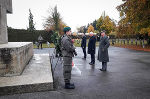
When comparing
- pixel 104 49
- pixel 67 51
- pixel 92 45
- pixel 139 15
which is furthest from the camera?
pixel 139 15

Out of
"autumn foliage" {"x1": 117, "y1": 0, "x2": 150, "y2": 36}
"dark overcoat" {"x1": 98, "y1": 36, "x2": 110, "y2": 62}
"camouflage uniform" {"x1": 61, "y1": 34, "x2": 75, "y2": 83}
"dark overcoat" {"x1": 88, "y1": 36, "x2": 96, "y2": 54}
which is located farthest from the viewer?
"autumn foliage" {"x1": 117, "y1": 0, "x2": 150, "y2": 36}

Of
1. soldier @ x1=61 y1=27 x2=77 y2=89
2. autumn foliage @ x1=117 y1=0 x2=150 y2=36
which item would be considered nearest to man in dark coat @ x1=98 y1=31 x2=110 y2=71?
soldier @ x1=61 y1=27 x2=77 y2=89

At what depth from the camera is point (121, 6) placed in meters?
22.9

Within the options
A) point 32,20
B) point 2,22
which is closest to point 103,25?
point 32,20

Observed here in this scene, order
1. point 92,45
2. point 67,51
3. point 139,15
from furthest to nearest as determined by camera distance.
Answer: point 139,15 < point 92,45 < point 67,51

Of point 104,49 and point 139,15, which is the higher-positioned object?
point 139,15

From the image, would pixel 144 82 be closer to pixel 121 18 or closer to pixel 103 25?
pixel 121 18

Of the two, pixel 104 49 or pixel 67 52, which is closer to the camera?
pixel 67 52

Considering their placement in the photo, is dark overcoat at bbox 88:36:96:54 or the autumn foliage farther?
the autumn foliage

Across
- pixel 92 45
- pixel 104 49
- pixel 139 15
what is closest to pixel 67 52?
pixel 104 49

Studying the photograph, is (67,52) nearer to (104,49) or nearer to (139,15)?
(104,49)

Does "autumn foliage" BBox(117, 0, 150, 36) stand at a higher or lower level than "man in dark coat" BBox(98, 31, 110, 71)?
higher

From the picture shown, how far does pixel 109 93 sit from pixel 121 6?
21.3m

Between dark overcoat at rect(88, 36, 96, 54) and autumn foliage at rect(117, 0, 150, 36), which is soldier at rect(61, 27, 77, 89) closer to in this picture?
dark overcoat at rect(88, 36, 96, 54)
